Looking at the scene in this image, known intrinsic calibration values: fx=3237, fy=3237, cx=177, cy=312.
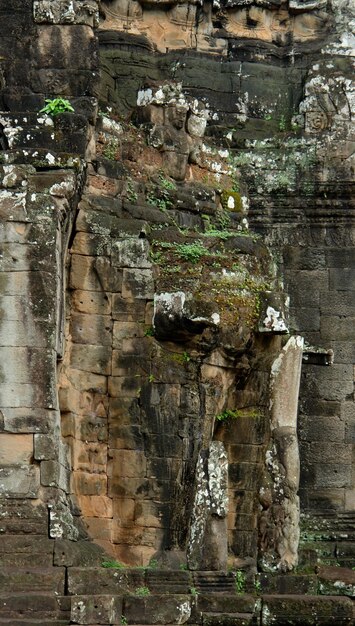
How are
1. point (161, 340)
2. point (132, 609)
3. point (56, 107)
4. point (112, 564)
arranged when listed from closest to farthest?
point (132, 609), point (112, 564), point (56, 107), point (161, 340)

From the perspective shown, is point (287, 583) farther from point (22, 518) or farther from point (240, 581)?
point (22, 518)

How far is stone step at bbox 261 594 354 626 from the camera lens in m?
40.8

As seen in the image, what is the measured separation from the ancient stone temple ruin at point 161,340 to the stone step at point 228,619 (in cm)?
3

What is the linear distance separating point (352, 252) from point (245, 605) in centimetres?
587

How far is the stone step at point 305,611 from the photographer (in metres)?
40.8

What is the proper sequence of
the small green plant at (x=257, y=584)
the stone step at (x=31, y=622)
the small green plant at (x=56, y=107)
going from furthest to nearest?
1. the small green plant at (x=257, y=584)
2. the small green plant at (x=56, y=107)
3. the stone step at (x=31, y=622)

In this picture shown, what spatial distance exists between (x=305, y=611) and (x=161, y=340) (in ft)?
12.8

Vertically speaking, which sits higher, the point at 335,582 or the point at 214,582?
the point at 335,582

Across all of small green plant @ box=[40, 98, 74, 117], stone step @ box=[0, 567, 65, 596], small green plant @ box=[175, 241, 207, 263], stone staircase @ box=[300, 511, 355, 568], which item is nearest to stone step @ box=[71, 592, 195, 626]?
stone step @ box=[0, 567, 65, 596]

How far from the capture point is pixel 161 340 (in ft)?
132

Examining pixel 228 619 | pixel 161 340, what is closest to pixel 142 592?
pixel 228 619

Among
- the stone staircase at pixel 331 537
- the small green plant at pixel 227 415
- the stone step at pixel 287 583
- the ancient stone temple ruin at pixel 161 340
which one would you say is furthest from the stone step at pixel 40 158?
the stone staircase at pixel 331 537

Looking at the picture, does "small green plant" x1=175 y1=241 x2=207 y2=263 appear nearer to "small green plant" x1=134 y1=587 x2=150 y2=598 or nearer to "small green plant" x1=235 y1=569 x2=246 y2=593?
"small green plant" x1=235 y1=569 x2=246 y2=593

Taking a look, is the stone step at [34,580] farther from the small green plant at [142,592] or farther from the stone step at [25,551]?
the small green plant at [142,592]
